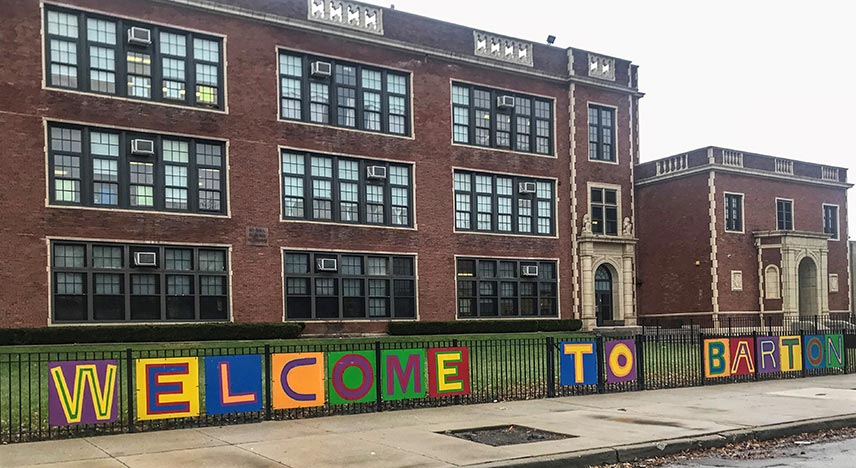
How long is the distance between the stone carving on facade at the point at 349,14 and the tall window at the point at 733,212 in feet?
69.1

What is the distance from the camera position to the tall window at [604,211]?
42.3 metres

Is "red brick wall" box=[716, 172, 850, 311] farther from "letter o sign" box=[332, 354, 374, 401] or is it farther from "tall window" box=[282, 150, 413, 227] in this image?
"letter o sign" box=[332, 354, 374, 401]

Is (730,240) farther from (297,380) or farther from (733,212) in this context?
(297,380)

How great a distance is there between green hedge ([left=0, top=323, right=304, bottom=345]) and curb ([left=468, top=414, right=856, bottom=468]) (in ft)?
70.0

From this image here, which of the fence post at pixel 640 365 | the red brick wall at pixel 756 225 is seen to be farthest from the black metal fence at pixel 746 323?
the fence post at pixel 640 365

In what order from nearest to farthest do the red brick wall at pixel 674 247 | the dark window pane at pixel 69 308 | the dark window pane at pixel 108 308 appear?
the dark window pane at pixel 69 308 → the dark window pane at pixel 108 308 → the red brick wall at pixel 674 247

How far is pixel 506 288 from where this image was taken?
3894cm

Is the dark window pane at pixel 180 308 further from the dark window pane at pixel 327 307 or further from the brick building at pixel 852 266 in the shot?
the brick building at pixel 852 266

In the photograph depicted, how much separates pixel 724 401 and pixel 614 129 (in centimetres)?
2844

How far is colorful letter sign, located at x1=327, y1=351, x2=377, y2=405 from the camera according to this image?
46.7 ft

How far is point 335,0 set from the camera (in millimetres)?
34531

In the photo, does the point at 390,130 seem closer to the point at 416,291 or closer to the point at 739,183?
the point at 416,291

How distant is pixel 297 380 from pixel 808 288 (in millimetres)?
40216

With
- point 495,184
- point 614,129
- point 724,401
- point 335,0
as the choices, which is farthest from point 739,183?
point 724,401
